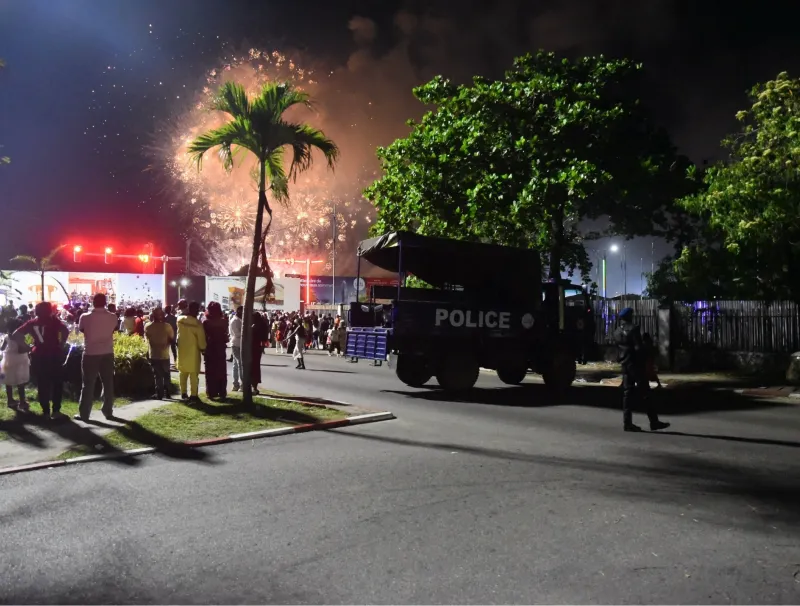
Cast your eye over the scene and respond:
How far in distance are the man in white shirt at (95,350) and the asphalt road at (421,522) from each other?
2589 mm

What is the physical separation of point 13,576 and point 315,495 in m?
2.47

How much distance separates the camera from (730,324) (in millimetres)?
20359

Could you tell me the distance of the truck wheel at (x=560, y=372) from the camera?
1537 centimetres

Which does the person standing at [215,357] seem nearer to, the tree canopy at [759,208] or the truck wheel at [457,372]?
the truck wheel at [457,372]

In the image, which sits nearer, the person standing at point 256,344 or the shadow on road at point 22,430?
the shadow on road at point 22,430

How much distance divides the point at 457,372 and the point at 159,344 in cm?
590

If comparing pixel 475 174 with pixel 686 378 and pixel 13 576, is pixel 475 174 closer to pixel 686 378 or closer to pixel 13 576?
pixel 686 378

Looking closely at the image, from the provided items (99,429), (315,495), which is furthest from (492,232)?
(315,495)

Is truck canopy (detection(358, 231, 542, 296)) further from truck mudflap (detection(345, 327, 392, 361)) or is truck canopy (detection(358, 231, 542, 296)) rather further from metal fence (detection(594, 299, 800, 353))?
metal fence (detection(594, 299, 800, 353))

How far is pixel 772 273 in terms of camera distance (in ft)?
60.6

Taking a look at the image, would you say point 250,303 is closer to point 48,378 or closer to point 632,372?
point 48,378

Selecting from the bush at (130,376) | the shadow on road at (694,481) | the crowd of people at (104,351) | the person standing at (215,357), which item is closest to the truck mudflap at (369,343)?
the crowd of people at (104,351)

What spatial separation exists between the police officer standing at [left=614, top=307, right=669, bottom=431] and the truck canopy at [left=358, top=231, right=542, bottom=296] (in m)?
5.94

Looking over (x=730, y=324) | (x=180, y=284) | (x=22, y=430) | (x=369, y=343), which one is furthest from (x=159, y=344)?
(x=180, y=284)
